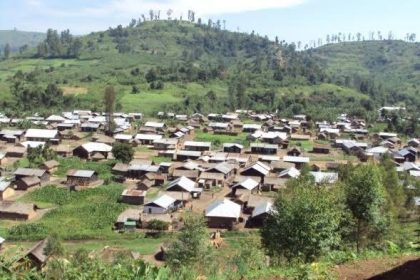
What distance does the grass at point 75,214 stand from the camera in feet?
90.9

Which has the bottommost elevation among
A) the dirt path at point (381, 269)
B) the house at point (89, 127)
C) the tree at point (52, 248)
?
the house at point (89, 127)

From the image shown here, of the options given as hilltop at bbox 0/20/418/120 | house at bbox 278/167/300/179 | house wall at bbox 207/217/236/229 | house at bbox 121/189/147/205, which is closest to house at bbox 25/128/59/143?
house at bbox 121/189/147/205

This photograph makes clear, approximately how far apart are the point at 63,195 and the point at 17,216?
5487 millimetres

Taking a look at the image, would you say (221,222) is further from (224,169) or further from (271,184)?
(224,169)

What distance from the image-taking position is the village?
1232 inches

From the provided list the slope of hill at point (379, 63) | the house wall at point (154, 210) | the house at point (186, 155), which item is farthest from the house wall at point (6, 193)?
the slope of hill at point (379, 63)

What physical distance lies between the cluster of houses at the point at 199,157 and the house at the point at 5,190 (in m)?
0.08

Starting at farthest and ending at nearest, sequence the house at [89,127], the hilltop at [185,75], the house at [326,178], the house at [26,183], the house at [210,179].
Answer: the hilltop at [185,75]
the house at [89,127]
the house at [210,179]
the house at [26,183]
the house at [326,178]

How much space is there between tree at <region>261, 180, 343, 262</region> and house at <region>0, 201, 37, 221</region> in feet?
63.2

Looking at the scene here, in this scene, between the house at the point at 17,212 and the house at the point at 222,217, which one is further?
the house at the point at 17,212

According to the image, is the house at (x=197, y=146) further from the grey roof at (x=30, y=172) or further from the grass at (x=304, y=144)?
the grey roof at (x=30, y=172)

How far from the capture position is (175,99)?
87.6 m

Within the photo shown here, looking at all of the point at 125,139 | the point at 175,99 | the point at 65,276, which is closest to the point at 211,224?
the point at 65,276

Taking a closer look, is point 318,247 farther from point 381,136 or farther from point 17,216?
point 381,136
